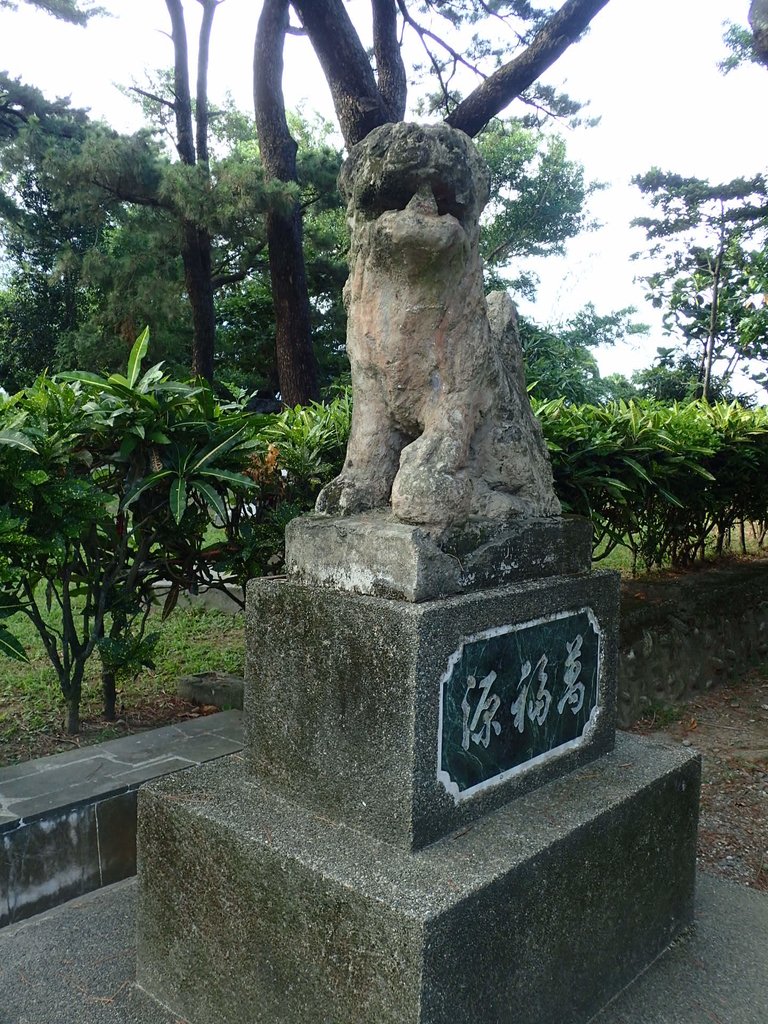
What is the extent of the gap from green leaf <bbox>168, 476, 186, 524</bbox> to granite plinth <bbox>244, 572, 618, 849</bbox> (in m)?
0.85

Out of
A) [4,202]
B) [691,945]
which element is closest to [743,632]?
[691,945]

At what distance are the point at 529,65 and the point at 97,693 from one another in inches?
281

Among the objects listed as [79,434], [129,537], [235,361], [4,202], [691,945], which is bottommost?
[691,945]

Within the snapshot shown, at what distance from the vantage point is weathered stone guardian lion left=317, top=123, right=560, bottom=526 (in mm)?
2125

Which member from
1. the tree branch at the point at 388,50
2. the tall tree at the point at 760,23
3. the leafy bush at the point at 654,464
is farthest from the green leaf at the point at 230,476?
the tree branch at the point at 388,50

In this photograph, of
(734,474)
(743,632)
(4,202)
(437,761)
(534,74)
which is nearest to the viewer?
(437,761)

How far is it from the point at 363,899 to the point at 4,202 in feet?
36.5

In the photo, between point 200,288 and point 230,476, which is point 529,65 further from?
point 230,476

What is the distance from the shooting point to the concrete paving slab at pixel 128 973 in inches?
84.4

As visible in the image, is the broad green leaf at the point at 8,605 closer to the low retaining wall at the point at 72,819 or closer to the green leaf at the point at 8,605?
the green leaf at the point at 8,605

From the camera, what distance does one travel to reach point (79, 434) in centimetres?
311

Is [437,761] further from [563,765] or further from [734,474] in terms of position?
[734,474]

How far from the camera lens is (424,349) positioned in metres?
2.24

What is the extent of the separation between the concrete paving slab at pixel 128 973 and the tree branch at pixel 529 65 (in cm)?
736
